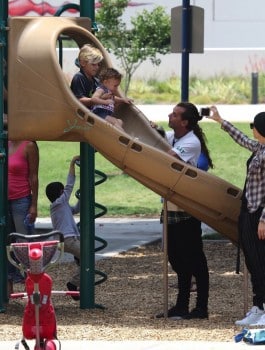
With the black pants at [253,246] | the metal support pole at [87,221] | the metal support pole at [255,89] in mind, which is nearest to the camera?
the black pants at [253,246]

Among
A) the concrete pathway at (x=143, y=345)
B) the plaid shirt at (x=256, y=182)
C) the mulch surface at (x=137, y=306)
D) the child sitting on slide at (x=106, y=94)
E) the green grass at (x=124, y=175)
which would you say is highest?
the child sitting on slide at (x=106, y=94)

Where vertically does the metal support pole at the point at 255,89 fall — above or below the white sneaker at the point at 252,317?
below

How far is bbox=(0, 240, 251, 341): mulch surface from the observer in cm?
928

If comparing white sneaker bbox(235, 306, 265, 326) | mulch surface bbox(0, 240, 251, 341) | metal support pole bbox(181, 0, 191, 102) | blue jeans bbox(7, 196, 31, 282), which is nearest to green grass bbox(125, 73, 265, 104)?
metal support pole bbox(181, 0, 191, 102)

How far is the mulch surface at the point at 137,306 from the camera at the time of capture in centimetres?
928

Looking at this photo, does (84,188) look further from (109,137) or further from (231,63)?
(231,63)

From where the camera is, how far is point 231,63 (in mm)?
45750

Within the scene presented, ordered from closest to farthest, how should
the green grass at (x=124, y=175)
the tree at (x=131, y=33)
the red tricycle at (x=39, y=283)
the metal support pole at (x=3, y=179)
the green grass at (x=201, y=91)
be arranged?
the red tricycle at (x=39, y=283) < the metal support pole at (x=3, y=179) < the green grass at (x=124, y=175) < the tree at (x=131, y=33) < the green grass at (x=201, y=91)

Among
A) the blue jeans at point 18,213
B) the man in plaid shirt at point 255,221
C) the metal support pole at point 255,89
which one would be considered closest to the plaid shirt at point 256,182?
the man in plaid shirt at point 255,221

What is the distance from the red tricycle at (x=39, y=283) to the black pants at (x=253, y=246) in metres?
1.95

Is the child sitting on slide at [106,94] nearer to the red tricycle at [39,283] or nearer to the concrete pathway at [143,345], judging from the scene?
the concrete pathway at [143,345]

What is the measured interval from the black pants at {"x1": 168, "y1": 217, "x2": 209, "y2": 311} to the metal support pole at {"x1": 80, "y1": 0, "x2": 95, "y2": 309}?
800mm

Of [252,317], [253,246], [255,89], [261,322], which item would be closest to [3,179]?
[253,246]

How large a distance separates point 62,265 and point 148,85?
1162 inches
